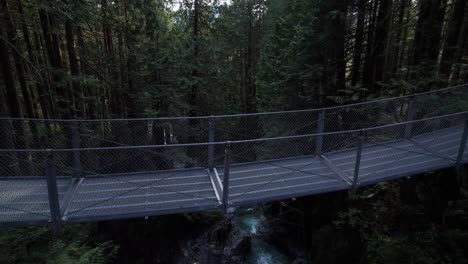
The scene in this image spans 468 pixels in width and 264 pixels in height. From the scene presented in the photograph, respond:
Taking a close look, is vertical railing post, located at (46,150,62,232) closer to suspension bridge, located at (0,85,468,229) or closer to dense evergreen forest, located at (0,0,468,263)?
suspension bridge, located at (0,85,468,229)

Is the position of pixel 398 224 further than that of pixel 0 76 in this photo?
No

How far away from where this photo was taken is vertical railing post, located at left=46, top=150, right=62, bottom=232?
3160 millimetres

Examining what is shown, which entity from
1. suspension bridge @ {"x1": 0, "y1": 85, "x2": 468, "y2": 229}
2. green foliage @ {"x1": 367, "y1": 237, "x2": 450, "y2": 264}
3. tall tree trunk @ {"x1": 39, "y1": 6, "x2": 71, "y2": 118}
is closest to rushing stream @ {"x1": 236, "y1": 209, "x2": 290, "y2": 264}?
suspension bridge @ {"x1": 0, "y1": 85, "x2": 468, "y2": 229}

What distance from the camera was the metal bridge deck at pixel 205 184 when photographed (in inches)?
142

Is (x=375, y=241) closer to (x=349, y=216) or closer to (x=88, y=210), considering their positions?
(x=349, y=216)

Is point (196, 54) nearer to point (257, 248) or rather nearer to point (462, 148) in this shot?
point (257, 248)

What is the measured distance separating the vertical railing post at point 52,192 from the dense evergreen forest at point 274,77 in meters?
0.61

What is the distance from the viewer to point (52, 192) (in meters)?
3.21

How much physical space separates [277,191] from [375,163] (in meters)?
1.88

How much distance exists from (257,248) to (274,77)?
5.80m

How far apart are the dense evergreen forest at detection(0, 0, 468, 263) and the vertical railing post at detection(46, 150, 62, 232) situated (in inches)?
24.1

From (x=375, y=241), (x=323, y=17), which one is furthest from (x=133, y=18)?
(x=375, y=241)

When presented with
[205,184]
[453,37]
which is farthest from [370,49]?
[205,184]

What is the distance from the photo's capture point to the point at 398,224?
16.7ft
